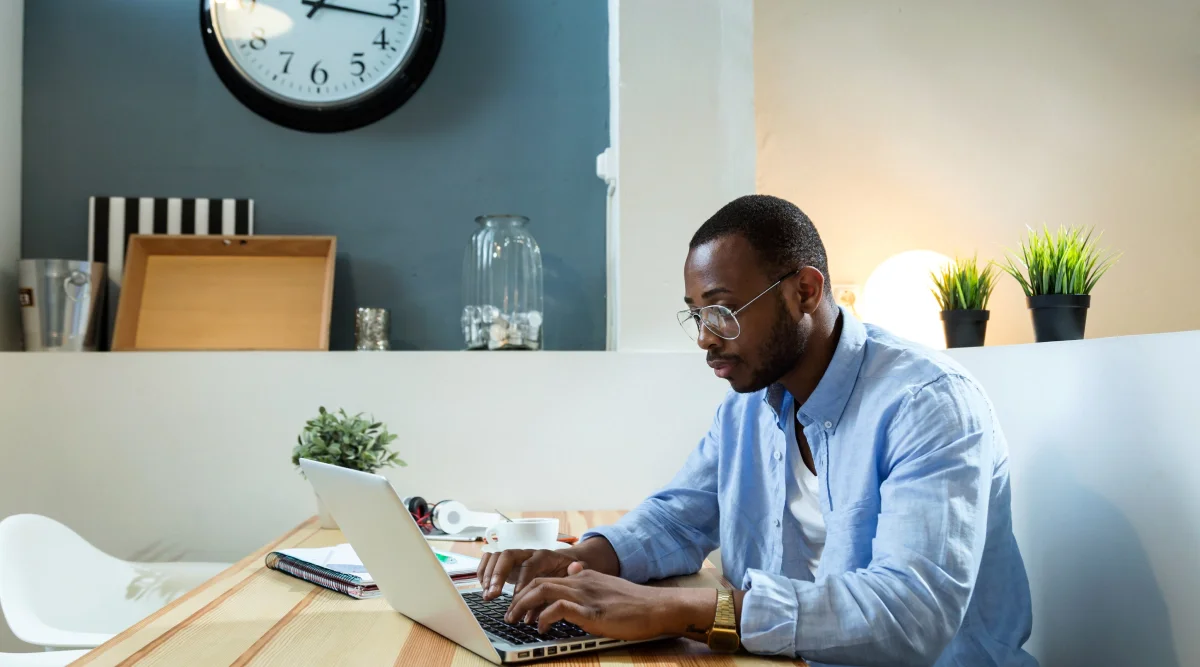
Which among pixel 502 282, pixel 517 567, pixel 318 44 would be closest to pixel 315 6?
pixel 318 44

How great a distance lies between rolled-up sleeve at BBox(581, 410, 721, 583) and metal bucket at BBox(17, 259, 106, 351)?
5.36ft

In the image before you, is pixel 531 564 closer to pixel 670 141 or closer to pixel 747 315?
pixel 747 315

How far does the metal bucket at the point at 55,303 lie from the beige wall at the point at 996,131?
69.6 inches

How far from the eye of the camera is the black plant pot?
1.63 meters

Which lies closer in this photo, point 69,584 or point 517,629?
point 517,629

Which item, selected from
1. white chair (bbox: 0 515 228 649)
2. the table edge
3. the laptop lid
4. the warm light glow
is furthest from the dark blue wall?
the laptop lid

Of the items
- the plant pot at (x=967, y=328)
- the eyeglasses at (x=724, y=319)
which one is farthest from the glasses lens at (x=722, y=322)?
the plant pot at (x=967, y=328)

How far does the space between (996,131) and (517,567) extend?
2.11 meters

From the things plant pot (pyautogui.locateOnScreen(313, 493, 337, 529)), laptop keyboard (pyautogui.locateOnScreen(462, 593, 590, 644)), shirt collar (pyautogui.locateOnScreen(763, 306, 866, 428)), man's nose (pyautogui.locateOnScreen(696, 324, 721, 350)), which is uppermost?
man's nose (pyautogui.locateOnScreen(696, 324, 721, 350))

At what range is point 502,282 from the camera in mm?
2475

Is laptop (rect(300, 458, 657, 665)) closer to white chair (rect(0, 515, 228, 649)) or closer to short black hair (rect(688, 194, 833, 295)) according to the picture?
short black hair (rect(688, 194, 833, 295))

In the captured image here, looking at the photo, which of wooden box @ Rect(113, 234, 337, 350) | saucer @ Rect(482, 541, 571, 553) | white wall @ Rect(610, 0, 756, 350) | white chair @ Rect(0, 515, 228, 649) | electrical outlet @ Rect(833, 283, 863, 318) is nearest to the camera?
saucer @ Rect(482, 541, 571, 553)

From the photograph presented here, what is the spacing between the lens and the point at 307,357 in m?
2.29

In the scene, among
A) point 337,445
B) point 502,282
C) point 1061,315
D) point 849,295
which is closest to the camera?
point 1061,315
